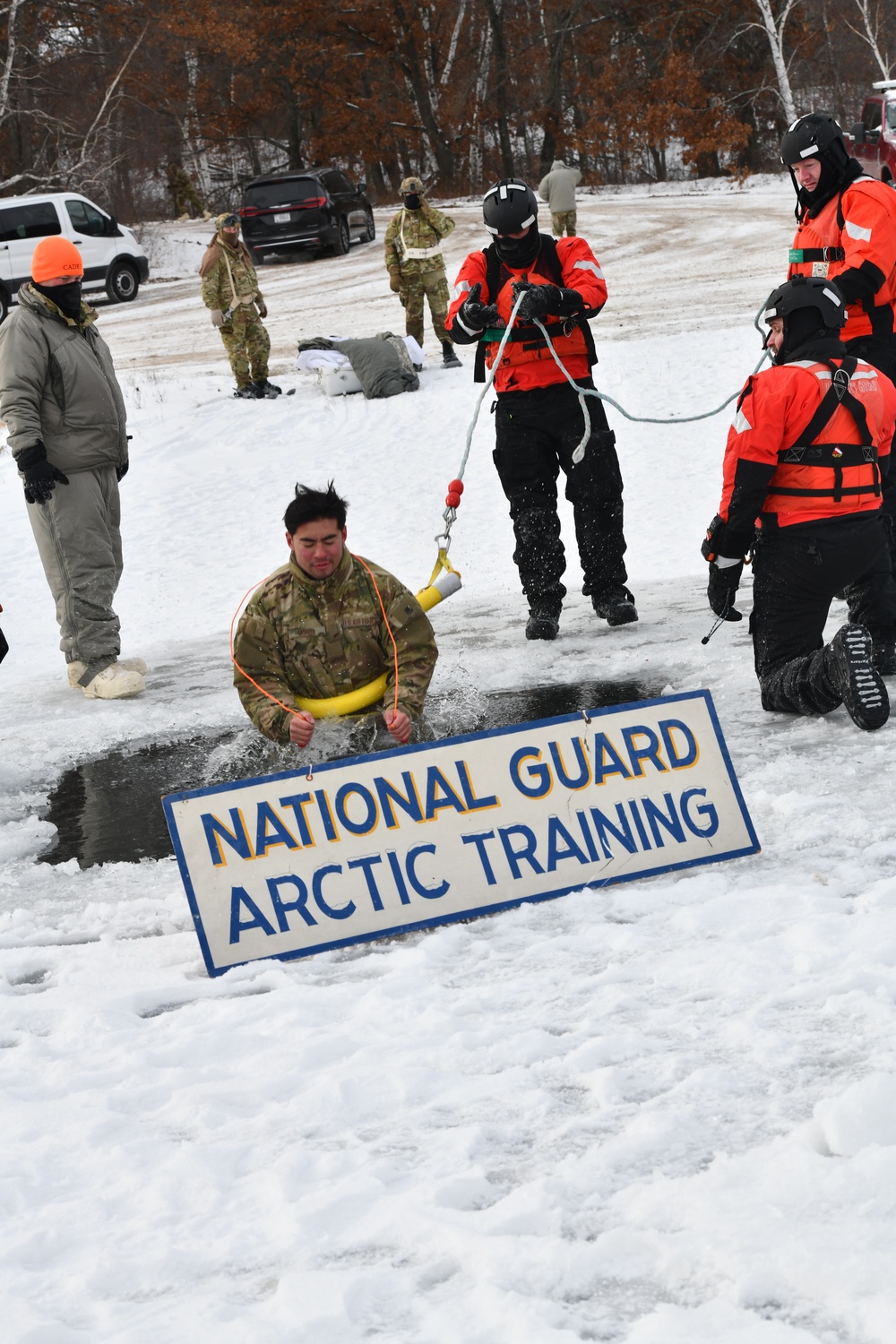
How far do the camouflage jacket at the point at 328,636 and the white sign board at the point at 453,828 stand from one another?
38.3 inches

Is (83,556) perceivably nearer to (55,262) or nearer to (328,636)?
(55,262)

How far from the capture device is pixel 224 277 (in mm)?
12203

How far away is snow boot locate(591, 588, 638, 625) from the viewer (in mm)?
6680

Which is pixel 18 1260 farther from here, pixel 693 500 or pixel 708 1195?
pixel 693 500

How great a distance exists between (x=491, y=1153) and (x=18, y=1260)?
0.90 meters

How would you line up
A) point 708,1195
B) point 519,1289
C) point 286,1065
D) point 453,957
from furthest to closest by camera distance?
point 453,957, point 286,1065, point 708,1195, point 519,1289

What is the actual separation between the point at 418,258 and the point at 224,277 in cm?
207

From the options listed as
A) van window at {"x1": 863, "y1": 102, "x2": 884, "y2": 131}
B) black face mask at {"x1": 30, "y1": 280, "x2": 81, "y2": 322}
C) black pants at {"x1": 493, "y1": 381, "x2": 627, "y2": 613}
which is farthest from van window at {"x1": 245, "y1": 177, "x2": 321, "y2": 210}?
black pants at {"x1": 493, "y1": 381, "x2": 627, "y2": 613}

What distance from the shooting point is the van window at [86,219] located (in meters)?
21.2

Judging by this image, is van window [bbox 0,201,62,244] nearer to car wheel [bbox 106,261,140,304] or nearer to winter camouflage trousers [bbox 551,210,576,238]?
car wheel [bbox 106,261,140,304]

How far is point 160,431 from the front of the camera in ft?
41.5

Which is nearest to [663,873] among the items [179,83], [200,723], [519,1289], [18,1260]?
[519,1289]

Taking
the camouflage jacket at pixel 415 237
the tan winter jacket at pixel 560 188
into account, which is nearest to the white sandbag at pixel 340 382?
the camouflage jacket at pixel 415 237

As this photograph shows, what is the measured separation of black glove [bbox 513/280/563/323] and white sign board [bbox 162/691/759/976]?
2.69 meters
